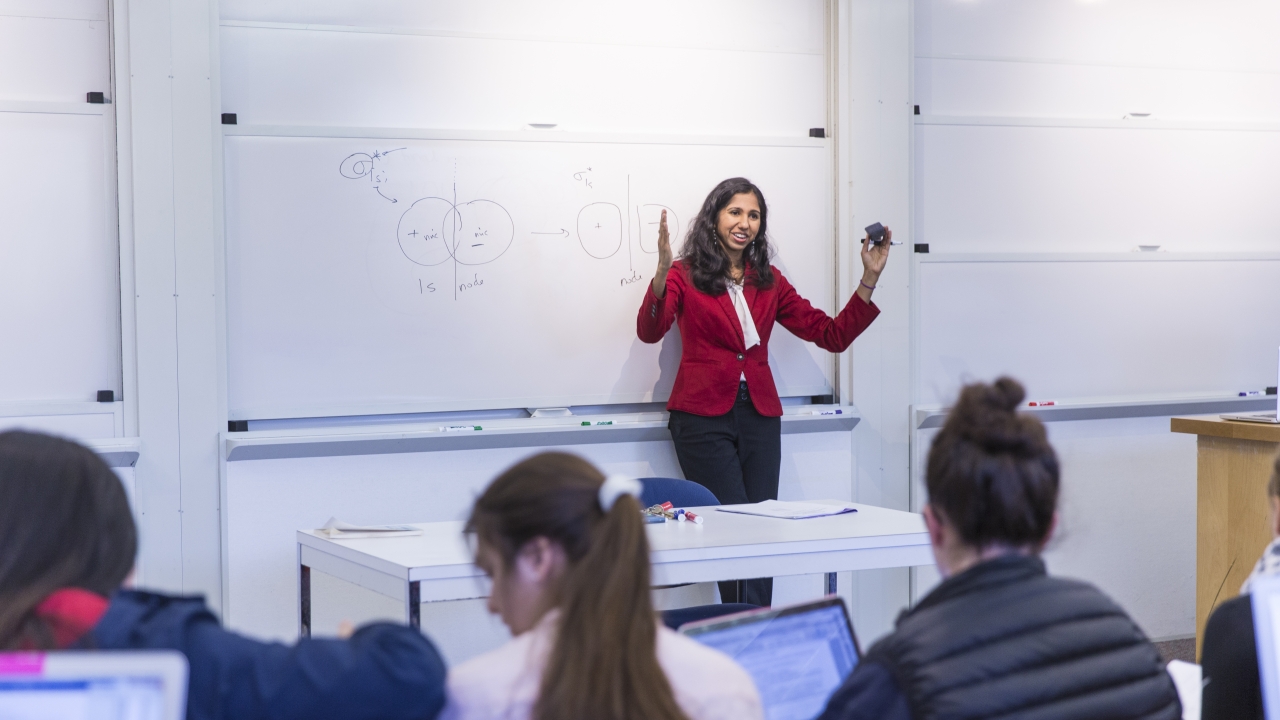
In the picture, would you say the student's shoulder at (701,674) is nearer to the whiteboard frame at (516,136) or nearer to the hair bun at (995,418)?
the hair bun at (995,418)

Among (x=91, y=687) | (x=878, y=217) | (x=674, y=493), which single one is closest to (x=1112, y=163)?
(x=878, y=217)

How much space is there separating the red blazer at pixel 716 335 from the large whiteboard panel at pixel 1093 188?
26.9 inches

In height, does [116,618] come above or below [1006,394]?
below

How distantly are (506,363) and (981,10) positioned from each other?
2187mm

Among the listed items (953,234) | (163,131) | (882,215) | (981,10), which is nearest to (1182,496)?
(953,234)

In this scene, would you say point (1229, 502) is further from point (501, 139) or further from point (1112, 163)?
point (501, 139)

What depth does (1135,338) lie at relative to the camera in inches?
169

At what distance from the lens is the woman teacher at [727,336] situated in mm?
3566

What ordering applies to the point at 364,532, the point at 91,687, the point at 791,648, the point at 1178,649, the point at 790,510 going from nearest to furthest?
the point at 91,687
the point at 791,648
the point at 364,532
the point at 790,510
the point at 1178,649

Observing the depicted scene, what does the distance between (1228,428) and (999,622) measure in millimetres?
2512

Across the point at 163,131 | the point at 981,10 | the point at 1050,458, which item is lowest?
the point at 1050,458

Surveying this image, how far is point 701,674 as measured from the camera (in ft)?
3.99

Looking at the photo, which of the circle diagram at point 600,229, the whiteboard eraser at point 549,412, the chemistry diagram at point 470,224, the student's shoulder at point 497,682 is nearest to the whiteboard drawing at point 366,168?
the chemistry diagram at point 470,224

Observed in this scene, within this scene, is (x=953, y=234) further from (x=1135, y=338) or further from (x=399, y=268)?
(x=399, y=268)
